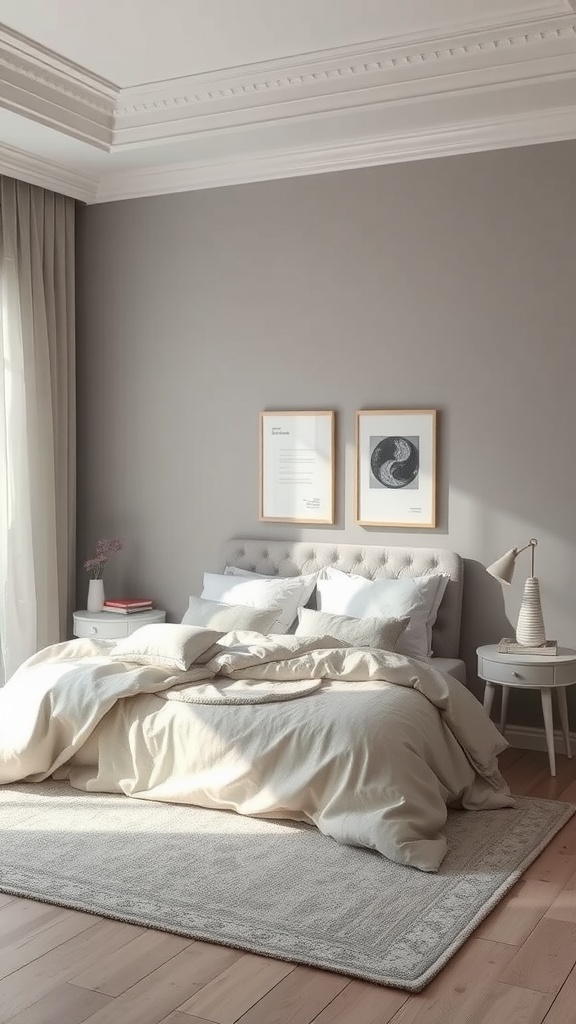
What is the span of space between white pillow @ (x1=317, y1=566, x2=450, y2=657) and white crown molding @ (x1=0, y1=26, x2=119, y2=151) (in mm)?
2620

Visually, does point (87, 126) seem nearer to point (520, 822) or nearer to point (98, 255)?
point (98, 255)

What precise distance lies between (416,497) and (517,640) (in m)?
0.93

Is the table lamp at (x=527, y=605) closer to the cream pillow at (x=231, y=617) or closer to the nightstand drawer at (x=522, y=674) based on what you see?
the nightstand drawer at (x=522, y=674)

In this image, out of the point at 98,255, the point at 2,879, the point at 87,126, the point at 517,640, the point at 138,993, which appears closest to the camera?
the point at 138,993

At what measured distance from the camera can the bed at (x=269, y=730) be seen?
12.7 feet

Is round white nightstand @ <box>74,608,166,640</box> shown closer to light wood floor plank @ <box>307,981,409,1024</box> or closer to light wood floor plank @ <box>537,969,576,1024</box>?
light wood floor plank @ <box>307,981,409,1024</box>

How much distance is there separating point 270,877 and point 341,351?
3.02m

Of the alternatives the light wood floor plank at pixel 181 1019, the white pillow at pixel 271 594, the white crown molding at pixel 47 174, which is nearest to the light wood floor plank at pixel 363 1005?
the light wood floor plank at pixel 181 1019

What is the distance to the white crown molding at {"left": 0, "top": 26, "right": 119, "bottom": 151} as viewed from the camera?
4.85 m

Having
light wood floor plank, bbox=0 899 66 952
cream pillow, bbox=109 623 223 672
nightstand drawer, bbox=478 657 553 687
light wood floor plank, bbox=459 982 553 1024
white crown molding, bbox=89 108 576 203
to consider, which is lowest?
light wood floor plank, bbox=459 982 553 1024

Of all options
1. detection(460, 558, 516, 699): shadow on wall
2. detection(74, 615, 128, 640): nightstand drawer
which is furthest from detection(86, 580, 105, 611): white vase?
detection(460, 558, 516, 699): shadow on wall

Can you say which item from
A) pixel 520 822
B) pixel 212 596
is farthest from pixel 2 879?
pixel 212 596

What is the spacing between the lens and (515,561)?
5246mm

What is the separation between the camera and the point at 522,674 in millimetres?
4809
